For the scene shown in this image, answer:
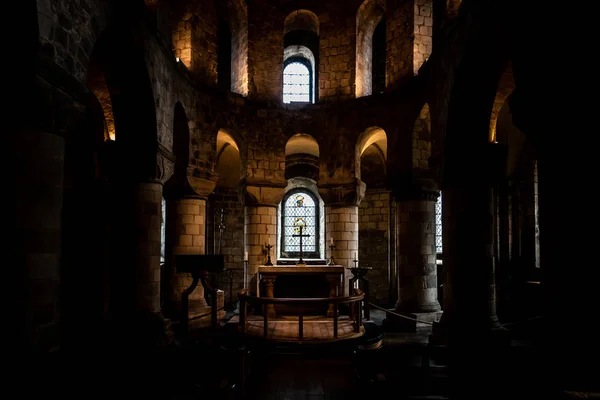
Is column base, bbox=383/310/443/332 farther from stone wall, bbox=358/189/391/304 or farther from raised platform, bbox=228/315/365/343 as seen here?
stone wall, bbox=358/189/391/304

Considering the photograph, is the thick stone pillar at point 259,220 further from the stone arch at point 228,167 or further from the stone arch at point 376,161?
the stone arch at point 376,161

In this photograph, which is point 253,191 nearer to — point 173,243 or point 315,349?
point 173,243

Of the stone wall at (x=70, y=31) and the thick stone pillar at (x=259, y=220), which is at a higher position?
the stone wall at (x=70, y=31)

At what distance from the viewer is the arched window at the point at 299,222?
1931cm

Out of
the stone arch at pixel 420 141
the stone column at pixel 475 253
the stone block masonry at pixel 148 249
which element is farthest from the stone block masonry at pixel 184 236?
the stone column at pixel 475 253

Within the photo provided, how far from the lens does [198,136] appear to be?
12.1 m

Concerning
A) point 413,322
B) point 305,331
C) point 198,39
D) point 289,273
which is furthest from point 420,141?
point 198,39

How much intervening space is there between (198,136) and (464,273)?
746 centimetres

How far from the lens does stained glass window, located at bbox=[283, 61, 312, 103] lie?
16.4 metres

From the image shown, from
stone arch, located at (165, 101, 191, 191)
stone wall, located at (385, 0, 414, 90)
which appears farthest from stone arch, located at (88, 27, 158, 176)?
stone wall, located at (385, 0, 414, 90)

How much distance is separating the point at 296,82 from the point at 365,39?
11.1 feet

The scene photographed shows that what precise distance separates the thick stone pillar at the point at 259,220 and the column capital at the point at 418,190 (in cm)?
372

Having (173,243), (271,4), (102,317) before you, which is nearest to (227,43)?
(271,4)

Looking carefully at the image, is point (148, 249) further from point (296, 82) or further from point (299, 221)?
point (299, 221)
